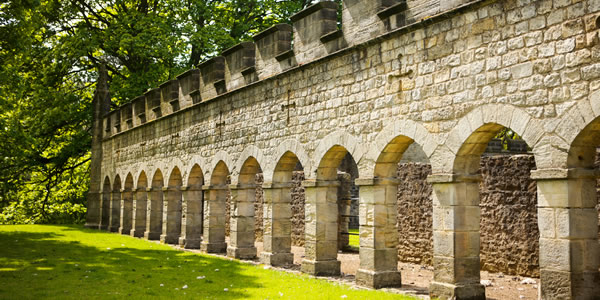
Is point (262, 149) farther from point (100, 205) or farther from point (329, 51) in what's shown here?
point (100, 205)

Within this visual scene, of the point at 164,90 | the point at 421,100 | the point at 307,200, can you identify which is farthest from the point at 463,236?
the point at 164,90

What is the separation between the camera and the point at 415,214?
39.4ft

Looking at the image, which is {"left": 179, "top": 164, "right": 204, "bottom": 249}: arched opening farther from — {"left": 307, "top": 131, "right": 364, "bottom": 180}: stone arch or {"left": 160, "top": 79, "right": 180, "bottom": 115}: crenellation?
{"left": 307, "top": 131, "right": 364, "bottom": 180}: stone arch

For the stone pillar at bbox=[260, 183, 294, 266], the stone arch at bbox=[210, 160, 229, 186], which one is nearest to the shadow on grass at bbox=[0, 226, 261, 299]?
the stone pillar at bbox=[260, 183, 294, 266]

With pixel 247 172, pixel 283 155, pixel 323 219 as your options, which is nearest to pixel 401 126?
pixel 323 219

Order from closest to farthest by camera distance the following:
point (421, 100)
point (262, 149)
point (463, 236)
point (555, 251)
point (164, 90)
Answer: point (555, 251), point (463, 236), point (421, 100), point (262, 149), point (164, 90)

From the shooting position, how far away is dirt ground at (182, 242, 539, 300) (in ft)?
27.8

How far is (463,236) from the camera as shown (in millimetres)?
7758

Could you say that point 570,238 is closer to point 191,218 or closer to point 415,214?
point 415,214

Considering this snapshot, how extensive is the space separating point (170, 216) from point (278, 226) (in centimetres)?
643

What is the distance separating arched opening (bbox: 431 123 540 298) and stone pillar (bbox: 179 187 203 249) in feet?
26.3

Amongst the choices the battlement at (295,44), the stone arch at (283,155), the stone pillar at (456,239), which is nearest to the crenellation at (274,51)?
the battlement at (295,44)

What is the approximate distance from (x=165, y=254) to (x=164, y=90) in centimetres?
584

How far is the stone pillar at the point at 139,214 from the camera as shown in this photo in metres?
20.1
